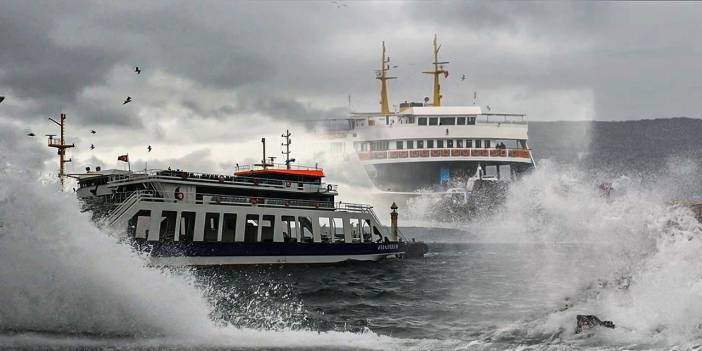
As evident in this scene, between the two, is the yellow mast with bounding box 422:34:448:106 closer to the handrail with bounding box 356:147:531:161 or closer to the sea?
the handrail with bounding box 356:147:531:161


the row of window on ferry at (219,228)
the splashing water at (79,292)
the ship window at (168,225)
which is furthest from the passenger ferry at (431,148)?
the splashing water at (79,292)

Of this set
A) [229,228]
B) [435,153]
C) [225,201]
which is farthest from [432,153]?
[225,201]

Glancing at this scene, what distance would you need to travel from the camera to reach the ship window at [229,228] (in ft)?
170

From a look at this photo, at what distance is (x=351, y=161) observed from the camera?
9575 cm

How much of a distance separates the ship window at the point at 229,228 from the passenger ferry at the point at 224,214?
7 centimetres

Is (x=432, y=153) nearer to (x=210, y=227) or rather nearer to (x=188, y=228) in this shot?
(x=210, y=227)

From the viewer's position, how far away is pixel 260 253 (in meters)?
47.9

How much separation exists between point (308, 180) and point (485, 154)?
140 ft

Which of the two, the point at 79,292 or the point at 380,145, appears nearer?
the point at 79,292

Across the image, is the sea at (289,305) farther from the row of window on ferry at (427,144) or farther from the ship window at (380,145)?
the ship window at (380,145)

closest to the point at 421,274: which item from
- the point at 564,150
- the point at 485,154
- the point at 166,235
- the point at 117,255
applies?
the point at 166,235

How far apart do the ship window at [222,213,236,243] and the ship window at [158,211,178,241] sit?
425 cm

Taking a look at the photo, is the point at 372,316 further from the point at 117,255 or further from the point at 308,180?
the point at 308,180

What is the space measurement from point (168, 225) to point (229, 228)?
5.97 meters
